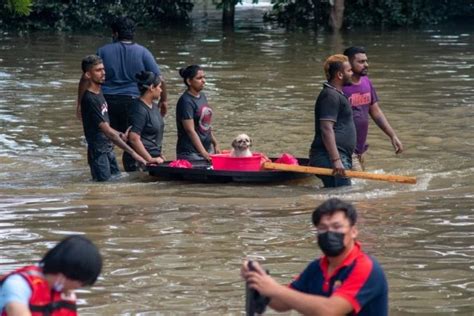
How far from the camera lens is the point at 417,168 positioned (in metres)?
12.7

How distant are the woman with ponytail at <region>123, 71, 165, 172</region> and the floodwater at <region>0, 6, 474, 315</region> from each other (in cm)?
36

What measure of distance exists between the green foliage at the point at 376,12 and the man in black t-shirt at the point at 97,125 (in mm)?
20244

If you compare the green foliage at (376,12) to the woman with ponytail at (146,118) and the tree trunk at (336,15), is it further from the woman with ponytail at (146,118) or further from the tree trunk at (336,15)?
the woman with ponytail at (146,118)

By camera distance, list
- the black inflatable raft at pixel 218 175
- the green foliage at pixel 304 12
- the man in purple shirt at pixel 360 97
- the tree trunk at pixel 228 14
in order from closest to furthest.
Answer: the man in purple shirt at pixel 360 97, the black inflatable raft at pixel 218 175, the tree trunk at pixel 228 14, the green foliage at pixel 304 12

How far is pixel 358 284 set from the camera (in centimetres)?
502

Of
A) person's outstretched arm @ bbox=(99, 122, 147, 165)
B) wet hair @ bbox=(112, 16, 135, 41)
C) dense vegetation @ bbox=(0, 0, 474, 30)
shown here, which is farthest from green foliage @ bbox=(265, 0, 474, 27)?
person's outstretched arm @ bbox=(99, 122, 147, 165)

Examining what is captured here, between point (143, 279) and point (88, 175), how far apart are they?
14.3 ft

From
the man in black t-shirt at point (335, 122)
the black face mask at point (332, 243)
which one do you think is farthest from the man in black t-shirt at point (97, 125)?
the black face mask at point (332, 243)

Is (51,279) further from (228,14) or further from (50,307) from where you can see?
(228,14)

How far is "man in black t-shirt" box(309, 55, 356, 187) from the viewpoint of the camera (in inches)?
410

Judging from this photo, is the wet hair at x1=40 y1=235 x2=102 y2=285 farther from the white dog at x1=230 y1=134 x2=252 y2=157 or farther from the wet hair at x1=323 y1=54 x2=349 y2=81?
the white dog at x1=230 y1=134 x2=252 y2=157

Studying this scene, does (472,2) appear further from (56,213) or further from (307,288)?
(307,288)

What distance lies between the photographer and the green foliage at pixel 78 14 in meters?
31.0

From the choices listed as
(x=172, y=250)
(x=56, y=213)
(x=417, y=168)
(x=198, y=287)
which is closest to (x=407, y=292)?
(x=198, y=287)
